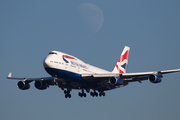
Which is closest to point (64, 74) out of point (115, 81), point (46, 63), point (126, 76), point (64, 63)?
point (64, 63)

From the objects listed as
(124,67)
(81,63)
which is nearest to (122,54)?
(124,67)

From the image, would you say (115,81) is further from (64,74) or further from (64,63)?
(64,63)

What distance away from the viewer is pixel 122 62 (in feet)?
242

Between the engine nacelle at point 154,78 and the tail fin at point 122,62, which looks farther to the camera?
the tail fin at point 122,62

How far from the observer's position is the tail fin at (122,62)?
7144cm

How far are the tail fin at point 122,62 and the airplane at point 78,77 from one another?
913 cm

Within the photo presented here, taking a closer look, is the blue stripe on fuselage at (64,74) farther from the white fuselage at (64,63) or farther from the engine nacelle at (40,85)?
the engine nacelle at (40,85)

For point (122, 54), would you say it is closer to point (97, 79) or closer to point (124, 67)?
point (124, 67)

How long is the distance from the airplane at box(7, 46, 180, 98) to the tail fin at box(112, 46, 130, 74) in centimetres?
913

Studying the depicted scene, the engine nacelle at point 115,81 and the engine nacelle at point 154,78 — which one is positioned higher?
the engine nacelle at point 154,78

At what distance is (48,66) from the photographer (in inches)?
2035

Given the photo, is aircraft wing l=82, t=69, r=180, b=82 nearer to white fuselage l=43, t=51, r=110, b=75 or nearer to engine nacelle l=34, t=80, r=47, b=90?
white fuselage l=43, t=51, r=110, b=75

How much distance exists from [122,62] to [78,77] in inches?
858

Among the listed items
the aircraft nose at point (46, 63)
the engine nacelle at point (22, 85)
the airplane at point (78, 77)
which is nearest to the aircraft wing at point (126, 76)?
the airplane at point (78, 77)
